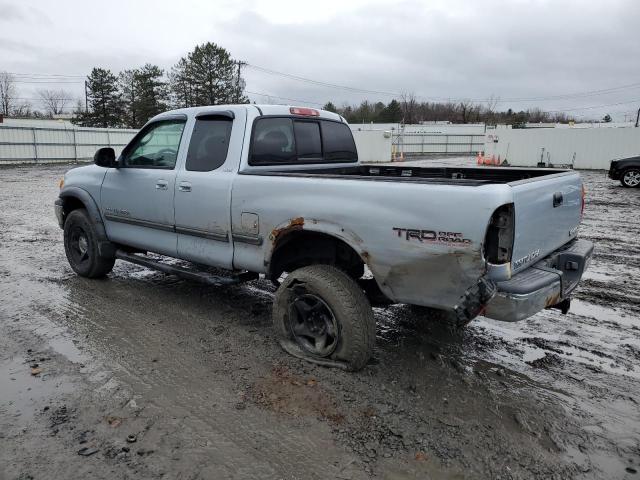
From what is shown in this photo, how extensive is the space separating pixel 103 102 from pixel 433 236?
59745 millimetres

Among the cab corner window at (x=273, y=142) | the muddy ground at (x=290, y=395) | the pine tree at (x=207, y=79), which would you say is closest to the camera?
the muddy ground at (x=290, y=395)

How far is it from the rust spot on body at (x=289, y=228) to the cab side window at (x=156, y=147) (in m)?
1.57

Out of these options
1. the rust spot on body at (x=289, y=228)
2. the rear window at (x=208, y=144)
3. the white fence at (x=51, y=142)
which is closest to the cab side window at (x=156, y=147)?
the rear window at (x=208, y=144)

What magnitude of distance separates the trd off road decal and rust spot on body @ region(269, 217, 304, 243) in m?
→ 0.78

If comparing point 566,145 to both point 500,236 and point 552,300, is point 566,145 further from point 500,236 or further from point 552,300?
point 500,236

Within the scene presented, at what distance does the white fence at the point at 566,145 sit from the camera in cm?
2584

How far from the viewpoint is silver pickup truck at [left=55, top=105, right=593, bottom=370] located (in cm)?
301

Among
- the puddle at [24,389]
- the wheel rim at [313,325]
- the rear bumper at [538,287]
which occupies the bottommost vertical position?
the puddle at [24,389]

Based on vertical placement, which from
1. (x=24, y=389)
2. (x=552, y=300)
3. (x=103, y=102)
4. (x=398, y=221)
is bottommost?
(x=24, y=389)

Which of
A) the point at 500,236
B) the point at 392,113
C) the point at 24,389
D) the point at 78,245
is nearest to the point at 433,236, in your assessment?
the point at 500,236

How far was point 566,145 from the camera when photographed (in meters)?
27.2

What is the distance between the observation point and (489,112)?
93.5 metres

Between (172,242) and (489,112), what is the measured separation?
97.8 metres

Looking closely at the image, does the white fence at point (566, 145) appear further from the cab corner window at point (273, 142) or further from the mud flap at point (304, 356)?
the mud flap at point (304, 356)
